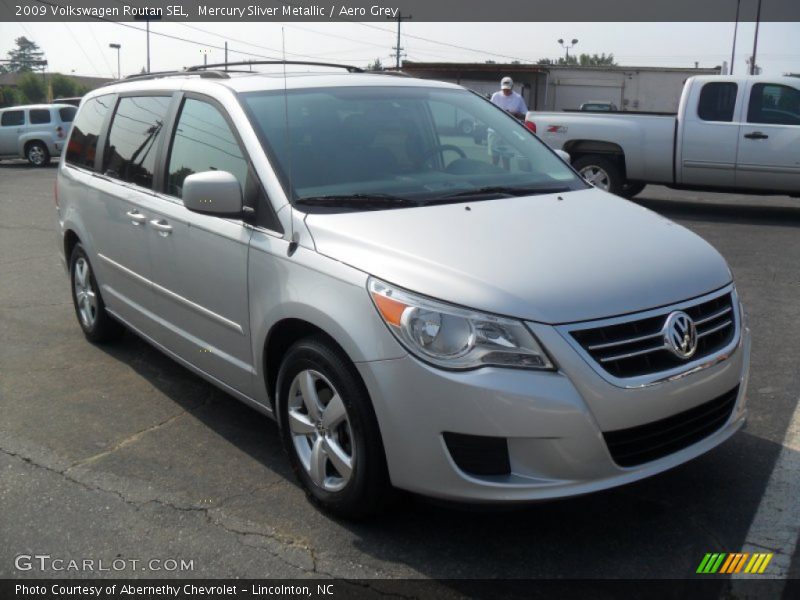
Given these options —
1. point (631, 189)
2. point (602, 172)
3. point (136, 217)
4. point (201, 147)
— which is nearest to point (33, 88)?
point (631, 189)

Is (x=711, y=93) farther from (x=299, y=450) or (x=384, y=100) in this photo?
(x=299, y=450)

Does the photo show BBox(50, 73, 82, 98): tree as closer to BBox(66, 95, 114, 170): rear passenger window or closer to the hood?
BBox(66, 95, 114, 170): rear passenger window

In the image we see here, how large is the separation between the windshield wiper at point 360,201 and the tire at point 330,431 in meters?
0.64

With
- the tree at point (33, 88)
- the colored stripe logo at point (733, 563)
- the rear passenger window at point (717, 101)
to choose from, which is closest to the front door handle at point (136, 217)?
the colored stripe logo at point (733, 563)

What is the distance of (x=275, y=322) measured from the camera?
363 centimetres

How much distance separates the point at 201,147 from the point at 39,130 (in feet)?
73.5

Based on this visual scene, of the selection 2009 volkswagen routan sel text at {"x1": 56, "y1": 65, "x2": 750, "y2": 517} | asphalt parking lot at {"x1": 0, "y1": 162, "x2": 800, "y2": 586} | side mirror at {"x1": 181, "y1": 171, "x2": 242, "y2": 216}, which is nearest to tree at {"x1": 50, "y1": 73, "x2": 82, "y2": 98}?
asphalt parking lot at {"x1": 0, "y1": 162, "x2": 800, "y2": 586}

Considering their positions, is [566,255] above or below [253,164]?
below

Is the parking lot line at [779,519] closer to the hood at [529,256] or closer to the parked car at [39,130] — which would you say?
the hood at [529,256]

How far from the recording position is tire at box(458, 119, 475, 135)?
4.68 meters

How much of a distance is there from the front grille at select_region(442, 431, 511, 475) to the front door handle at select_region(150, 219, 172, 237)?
2192mm

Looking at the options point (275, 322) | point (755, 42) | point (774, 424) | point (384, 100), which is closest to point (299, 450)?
point (275, 322)

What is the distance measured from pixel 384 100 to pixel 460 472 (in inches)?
88.8

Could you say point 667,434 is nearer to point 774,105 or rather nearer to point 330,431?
point 330,431
